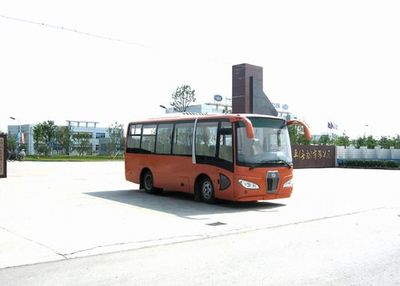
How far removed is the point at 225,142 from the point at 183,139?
1.95m

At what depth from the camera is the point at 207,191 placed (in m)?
13.7

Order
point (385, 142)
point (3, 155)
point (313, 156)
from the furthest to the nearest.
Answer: point (385, 142)
point (313, 156)
point (3, 155)

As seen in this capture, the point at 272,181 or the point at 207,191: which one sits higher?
the point at 272,181

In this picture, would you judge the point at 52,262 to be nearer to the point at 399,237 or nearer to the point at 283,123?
the point at 399,237

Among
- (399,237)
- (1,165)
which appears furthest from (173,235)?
(1,165)

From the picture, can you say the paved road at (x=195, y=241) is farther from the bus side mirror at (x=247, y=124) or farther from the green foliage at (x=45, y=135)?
the green foliage at (x=45, y=135)

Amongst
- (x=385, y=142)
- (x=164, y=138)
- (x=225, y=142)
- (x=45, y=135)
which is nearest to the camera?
(x=225, y=142)

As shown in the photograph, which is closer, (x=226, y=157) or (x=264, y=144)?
(x=226, y=157)

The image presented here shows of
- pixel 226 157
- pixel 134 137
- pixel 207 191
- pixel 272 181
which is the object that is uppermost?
pixel 134 137

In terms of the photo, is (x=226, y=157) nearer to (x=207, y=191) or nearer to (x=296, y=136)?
(x=207, y=191)

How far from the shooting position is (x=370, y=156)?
50.0 meters

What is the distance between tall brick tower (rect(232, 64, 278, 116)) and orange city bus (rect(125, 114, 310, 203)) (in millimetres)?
18233

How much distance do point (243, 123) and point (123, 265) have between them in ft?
22.6

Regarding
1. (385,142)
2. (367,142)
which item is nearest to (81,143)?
(367,142)
